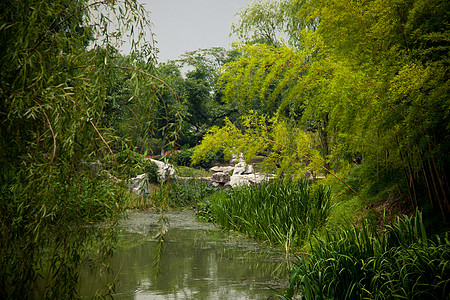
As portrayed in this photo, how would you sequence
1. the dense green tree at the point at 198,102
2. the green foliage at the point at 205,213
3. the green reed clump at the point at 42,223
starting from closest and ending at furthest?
the green reed clump at the point at 42,223 → the green foliage at the point at 205,213 → the dense green tree at the point at 198,102

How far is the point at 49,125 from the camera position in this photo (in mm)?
2428

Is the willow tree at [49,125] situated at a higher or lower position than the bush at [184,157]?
lower

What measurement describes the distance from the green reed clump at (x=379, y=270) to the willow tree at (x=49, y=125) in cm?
172

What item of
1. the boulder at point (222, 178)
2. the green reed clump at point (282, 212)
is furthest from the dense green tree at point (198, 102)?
the green reed clump at point (282, 212)

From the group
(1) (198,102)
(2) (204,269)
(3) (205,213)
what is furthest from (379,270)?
(1) (198,102)

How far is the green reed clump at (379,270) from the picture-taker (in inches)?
113

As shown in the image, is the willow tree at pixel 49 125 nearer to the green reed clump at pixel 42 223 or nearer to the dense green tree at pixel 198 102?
the green reed clump at pixel 42 223

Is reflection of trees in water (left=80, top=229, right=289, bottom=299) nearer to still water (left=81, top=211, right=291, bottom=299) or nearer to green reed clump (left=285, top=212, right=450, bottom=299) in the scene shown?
still water (left=81, top=211, right=291, bottom=299)

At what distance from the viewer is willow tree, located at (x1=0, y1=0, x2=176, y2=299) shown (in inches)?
99.3

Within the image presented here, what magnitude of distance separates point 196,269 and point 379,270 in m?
2.52

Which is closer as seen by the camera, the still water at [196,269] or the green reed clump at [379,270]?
the green reed clump at [379,270]

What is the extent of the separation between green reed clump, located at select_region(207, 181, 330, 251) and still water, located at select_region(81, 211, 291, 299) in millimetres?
270

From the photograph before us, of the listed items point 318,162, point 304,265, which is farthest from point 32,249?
point 318,162

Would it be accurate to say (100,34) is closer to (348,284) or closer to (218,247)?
(348,284)
